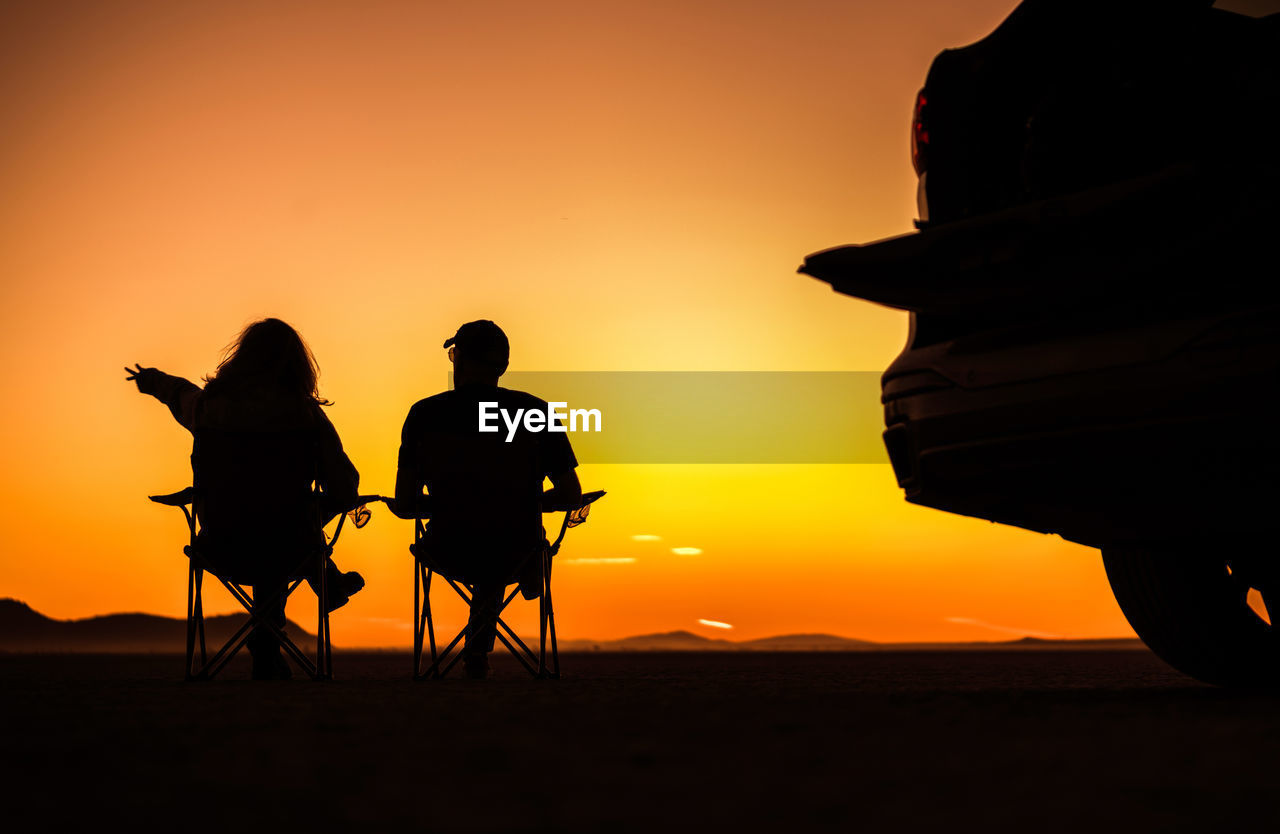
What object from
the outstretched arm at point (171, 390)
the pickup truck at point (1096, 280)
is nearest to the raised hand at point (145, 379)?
the outstretched arm at point (171, 390)

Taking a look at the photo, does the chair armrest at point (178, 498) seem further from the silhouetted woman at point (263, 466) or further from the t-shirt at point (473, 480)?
the t-shirt at point (473, 480)

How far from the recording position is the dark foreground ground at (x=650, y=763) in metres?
2.34

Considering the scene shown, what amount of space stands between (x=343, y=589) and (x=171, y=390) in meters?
1.29

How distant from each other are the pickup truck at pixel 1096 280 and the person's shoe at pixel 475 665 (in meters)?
3.09

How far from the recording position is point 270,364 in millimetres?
6848

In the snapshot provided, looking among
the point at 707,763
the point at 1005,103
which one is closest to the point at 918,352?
the point at 1005,103

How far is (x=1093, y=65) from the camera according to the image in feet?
14.2

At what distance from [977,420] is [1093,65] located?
1.15 meters

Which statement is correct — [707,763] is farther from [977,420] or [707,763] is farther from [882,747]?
[977,420]

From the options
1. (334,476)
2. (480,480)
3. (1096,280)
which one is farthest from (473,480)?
(1096,280)

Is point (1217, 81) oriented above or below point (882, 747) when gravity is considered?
above

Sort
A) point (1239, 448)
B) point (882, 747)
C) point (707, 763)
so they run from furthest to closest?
point (1239, 448)
point (882, 747)
point (707, 763)

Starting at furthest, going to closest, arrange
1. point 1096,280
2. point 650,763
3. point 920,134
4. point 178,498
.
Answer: point 178,498, point 920,134, point 1096,280, point 650,763

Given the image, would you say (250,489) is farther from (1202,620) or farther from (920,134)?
(1202,620)
